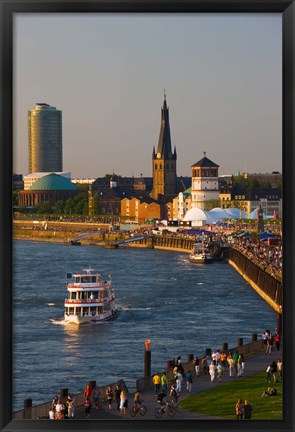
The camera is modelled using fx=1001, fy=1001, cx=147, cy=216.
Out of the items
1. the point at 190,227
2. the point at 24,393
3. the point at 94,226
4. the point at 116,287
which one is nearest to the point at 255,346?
the point at 24,393

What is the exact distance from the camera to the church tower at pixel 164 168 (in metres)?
67.3

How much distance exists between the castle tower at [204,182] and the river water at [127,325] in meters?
26.5

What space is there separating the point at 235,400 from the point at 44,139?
73.0 m

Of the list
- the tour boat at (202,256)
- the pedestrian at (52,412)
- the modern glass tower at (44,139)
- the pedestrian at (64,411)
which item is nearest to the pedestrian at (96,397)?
the pedestrian at (64,411)

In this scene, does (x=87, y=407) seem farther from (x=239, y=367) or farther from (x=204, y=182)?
(x=204, y=182)

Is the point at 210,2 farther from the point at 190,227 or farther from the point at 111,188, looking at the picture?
the point at 111,188

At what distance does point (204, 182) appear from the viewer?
62.5m

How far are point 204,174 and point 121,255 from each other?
18290mm

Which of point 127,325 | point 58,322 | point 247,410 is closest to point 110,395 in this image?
point 247,410

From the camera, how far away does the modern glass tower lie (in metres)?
79.9

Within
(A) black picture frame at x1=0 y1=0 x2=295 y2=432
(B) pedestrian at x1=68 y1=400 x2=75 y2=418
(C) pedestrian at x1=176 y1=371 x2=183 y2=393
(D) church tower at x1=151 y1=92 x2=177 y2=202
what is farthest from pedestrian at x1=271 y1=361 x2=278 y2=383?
(D) church tower at x1=151 y1=92 x2=177 y2=202

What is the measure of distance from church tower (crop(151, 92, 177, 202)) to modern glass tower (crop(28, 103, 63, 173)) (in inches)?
484

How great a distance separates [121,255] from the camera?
4509 centimetres

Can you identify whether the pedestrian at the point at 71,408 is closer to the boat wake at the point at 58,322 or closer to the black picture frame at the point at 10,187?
the black picture frame at the point at 10,187
